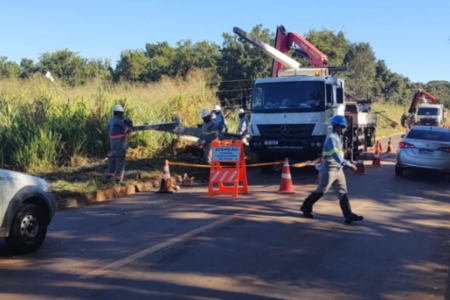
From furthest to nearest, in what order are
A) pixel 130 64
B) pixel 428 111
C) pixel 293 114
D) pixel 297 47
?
pixel 130 64 < pixel 428 111 < pixel 297 47 < pixel 293 114

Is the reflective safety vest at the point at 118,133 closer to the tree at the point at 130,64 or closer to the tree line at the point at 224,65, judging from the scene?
the tree line at the point at 224,65

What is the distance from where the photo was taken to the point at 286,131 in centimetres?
1548

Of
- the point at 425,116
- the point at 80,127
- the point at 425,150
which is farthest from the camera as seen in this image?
the point at 425,116

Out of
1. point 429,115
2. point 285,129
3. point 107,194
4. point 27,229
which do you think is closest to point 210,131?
point 285,129

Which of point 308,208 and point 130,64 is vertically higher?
point 130,64

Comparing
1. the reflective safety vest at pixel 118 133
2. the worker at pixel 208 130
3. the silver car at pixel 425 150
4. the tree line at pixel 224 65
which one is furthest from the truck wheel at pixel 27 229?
the tree line at pixel 224 65

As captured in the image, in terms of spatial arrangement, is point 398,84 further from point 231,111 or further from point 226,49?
point 231,111

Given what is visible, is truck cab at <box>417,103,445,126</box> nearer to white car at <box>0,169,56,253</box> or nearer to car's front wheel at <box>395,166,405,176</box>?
car's front wheel at <box>395,166,405,176</box>

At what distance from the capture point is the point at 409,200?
458 inches

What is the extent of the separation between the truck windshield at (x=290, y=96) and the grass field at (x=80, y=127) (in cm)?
299

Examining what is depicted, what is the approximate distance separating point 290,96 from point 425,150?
13.4 feet

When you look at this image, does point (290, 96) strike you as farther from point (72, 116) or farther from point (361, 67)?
point (361, 67)

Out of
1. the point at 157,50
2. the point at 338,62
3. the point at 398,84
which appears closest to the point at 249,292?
the point at 338,62

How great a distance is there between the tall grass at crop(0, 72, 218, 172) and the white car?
25.7 feet
